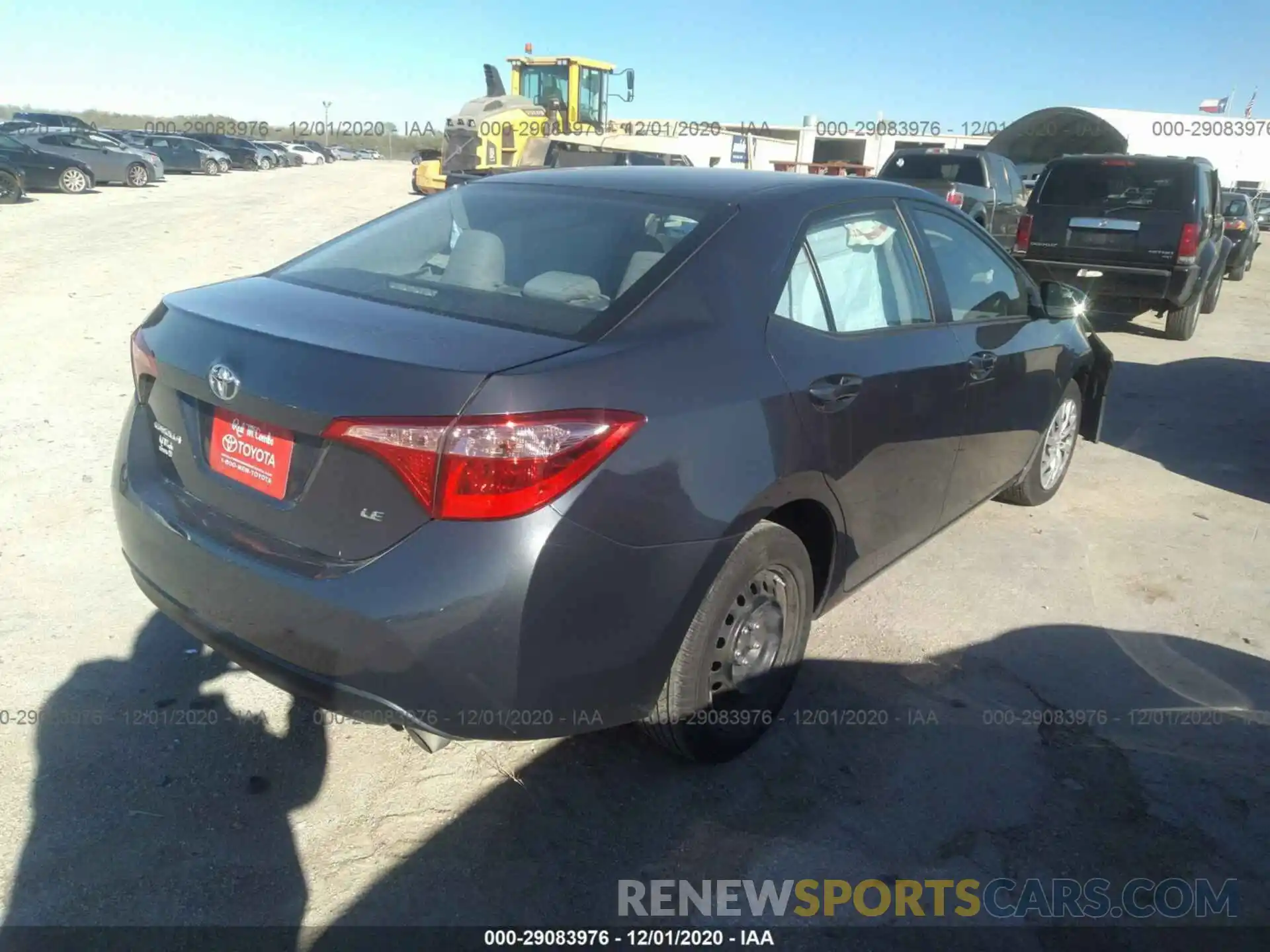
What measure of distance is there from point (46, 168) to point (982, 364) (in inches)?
869

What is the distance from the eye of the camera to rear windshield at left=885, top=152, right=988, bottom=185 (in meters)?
13.8

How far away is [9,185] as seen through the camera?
17547 mm

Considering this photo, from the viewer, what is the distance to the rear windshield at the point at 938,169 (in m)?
13.8

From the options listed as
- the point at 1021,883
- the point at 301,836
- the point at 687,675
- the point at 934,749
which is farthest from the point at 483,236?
the point at 1021,883

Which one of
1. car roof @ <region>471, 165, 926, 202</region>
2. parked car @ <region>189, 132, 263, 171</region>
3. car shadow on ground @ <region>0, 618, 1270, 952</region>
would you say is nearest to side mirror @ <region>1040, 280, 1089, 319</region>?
car roof @ <region>471, 165, 926, 202</region>

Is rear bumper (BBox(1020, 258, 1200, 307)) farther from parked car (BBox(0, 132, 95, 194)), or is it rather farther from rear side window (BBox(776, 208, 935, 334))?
parked car (BBox(0, 132, 95, 194))

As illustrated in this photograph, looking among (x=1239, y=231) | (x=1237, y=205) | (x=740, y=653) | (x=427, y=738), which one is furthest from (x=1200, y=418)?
(x=1237, y=205)

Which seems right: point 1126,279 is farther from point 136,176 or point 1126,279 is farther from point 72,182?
point 136,176

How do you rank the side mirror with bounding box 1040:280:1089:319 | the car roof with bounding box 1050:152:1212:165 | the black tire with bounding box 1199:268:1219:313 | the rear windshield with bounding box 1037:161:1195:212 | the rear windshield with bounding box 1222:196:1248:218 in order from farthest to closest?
the rear windshield with bounding box 1222:196:1248:218, the black tire with bounding box 1199:268:1219:313, the car roof with bounding box 1050:152:1212:165, the rear windshield with bounding box 1037:161:1195:212, the side mirror with bounding box 1040:280:1089:319

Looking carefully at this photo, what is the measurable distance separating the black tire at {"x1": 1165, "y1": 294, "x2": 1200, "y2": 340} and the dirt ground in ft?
20.8

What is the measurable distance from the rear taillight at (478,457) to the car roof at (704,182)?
123 centimetres

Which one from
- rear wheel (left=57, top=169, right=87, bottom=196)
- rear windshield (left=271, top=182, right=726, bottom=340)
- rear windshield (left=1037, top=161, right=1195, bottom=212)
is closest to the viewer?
rear windshield (left=271, top=182, right=726, bottom=340)

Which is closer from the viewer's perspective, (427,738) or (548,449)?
(548,449)

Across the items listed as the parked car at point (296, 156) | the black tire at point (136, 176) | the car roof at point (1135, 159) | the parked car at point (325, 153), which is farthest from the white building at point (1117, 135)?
the parked car at point (325, 153)
